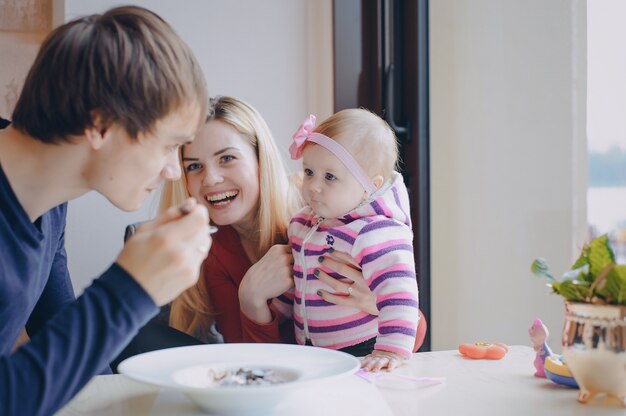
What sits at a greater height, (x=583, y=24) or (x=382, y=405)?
(x=583, y=24)

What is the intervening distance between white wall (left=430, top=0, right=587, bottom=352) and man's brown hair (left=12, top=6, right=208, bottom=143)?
136 cm

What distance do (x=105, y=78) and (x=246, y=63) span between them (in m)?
1.86

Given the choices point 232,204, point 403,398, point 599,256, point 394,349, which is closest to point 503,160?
point 232,204

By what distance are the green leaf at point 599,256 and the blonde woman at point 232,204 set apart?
0.78 m

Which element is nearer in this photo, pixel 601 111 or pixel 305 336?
pixel 305 336

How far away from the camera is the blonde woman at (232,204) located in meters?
1.83

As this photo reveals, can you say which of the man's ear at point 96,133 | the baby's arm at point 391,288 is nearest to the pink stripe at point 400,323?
the baby's arm at point 391,288

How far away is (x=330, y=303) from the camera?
5.33ft

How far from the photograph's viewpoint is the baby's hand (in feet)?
4.23

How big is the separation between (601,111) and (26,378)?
1.61 metres

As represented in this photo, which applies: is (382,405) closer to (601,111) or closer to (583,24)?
(601,111)

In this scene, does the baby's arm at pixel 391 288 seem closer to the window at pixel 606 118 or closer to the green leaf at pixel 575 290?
the green leaf at pixel 575 290

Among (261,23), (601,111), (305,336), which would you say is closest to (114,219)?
(261,23)

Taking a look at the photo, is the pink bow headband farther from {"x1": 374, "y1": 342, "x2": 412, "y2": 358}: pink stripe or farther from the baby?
{"x1": 374, "y1": 342, "x2": 412, "y2": 358}: pink stripe
